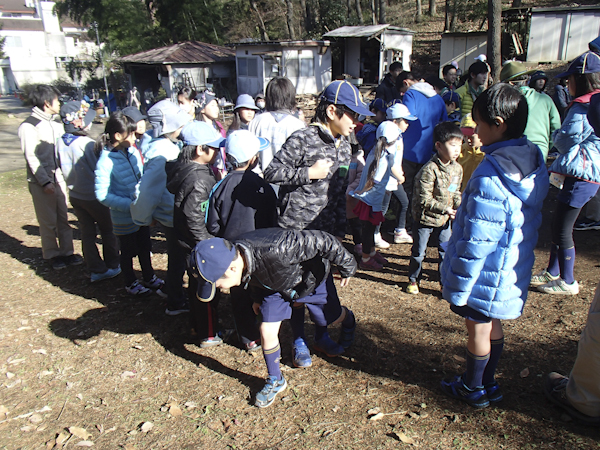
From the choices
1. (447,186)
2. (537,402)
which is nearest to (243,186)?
(447,186)

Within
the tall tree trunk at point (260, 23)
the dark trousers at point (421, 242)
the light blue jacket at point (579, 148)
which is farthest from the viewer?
the tall tree trunk at point (260, 23)

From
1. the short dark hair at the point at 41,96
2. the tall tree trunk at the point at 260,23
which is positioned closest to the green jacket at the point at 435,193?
the short dark hair at the point at 41,96

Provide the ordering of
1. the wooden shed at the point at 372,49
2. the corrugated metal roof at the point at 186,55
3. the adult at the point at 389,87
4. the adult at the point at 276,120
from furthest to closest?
the corrugated metal roof at the point at 186,55 → the wooden shed at the point at 372,49 → the adult at the point at 389,87 → the adult at the point at 276,120

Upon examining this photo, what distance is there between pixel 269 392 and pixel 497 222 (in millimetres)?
1912

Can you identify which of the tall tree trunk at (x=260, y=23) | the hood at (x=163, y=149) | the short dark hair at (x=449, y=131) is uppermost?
the tall tree trunk at (x=260, y=23)

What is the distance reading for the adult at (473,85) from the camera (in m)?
6.42

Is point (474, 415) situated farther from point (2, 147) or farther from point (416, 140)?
point (2, 147)

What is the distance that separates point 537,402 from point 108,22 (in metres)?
45.1

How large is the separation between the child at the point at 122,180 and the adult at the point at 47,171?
131cm

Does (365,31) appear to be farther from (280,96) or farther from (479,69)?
(280,96)

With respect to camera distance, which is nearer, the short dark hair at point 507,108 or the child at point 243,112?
the short dark hair at point 507,108

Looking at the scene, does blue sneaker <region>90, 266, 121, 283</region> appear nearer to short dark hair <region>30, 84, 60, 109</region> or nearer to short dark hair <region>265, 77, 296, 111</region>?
short dark hair <region>30, 84, 60, 109</region>

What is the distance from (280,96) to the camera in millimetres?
5113

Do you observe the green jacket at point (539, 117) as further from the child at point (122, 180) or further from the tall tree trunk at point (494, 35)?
the tall tree trunk at point (494, 35)
